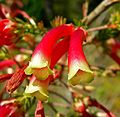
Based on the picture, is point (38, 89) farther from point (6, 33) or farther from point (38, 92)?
Result: point (6, 33)

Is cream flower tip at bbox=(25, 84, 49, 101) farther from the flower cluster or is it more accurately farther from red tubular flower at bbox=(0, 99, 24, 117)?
red tubular flower at bbox=(0, 99, 24, 117)

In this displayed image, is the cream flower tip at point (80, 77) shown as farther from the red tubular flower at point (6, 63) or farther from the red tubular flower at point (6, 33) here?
the red tubular flower at point (6, 63)

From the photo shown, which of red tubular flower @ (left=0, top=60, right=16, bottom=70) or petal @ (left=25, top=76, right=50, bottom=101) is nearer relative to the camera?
petal @ (left=25, top=76, right=50, bottom=101)

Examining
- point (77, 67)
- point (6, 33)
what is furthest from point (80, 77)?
point (6, 33)

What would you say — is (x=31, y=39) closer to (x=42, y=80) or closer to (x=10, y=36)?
(x=10, y=36)

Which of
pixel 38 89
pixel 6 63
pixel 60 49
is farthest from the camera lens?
pixel 6 63

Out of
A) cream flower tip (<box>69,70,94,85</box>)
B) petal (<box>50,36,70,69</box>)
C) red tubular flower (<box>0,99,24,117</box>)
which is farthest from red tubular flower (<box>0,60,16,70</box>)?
cream flower tip (<box>69,70,94,85</box>)

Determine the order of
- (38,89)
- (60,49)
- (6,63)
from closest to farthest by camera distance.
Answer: (38,89), (60,49), (6,63)

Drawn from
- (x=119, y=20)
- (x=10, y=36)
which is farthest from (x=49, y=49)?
(x=119, y=20)

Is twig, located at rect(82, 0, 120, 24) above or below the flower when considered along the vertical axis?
above

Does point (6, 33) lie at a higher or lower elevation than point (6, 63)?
higher

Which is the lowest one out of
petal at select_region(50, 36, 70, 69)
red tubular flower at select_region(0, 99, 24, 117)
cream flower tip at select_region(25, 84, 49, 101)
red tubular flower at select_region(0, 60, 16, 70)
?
red tubular flower at select_region(0, 99, 24, 117)

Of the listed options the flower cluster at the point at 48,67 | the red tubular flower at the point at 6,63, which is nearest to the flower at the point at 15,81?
the flower cluster at the point at 48,67

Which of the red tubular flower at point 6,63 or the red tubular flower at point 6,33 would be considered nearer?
the red tubular flower at point 6,33
